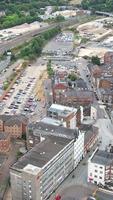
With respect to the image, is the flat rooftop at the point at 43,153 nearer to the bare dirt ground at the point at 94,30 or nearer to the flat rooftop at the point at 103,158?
the flat rooftop at the point at 103,158

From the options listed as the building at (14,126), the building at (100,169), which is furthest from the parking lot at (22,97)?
the building at (100,169)

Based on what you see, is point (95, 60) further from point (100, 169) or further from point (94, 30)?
point (100, 169)

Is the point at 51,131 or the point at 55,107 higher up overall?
the point at 55,107

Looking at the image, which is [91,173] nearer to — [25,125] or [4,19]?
[25,125]

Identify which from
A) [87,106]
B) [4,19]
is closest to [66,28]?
[4,19]

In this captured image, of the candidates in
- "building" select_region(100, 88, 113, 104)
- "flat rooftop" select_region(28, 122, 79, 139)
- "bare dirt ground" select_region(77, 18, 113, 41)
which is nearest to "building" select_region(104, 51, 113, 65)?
"building" select_region(100, 88, 113, 104)

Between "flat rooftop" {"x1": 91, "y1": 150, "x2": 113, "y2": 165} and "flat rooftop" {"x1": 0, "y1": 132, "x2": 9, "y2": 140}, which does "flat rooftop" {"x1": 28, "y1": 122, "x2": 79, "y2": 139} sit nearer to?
A: "flat rooftop" {"x1": 0, "y1": 132, "x2": 9, "y2": 140}

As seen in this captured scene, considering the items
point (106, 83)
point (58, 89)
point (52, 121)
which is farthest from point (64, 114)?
point (106, 83)
